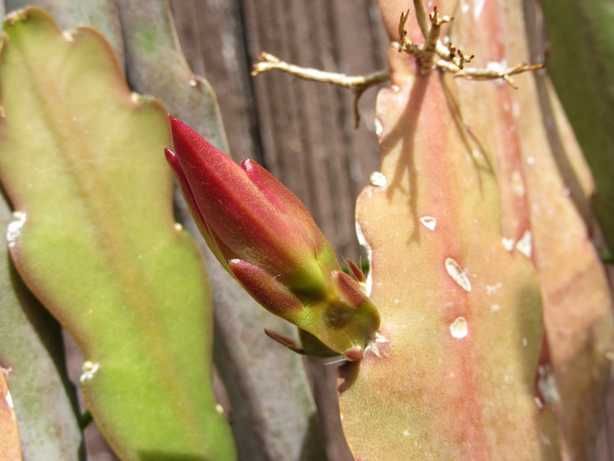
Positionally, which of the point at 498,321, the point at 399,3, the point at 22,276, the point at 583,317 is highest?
the point at 399,3

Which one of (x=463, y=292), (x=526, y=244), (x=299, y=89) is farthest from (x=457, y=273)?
(x=299, y=89)

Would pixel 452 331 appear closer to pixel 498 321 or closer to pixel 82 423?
pixel 498 321

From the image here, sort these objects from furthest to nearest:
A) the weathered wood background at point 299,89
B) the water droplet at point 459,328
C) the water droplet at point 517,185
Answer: the weathered wood background at point 299,89
the water droplet at point 517,185
the water droplet at point 459,328

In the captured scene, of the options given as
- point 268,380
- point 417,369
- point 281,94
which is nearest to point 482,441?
point 417,369

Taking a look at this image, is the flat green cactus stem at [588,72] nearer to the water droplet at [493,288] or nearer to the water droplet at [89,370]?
the water droplet at [493,288]

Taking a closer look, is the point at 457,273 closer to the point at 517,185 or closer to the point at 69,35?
the point at 517,185

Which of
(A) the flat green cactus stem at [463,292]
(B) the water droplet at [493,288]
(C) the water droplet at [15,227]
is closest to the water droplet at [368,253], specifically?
(A) the flat green cactus stem at [463,292]
